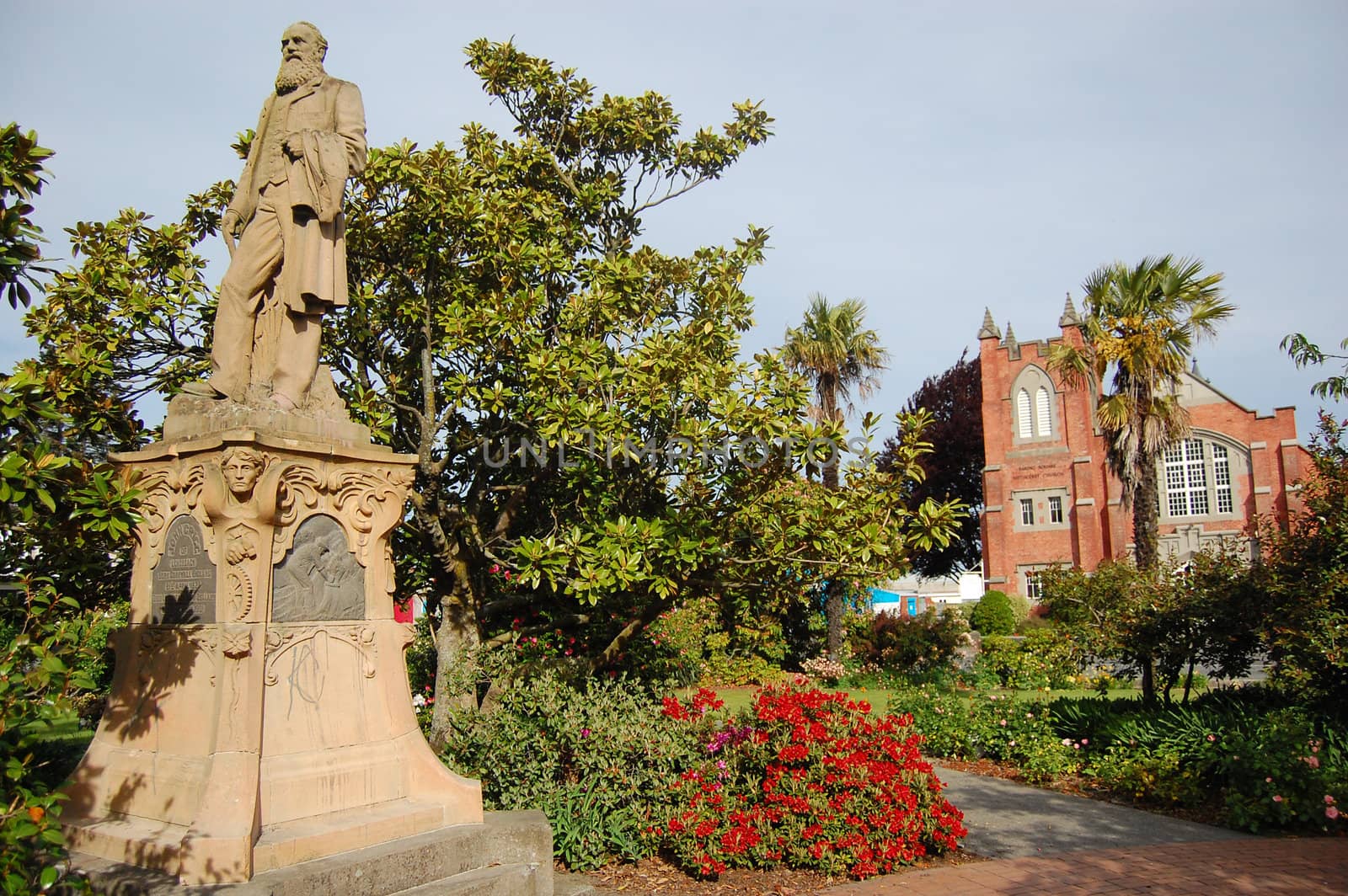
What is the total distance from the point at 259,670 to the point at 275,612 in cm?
35

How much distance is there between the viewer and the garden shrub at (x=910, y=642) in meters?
22.7

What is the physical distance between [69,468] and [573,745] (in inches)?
153

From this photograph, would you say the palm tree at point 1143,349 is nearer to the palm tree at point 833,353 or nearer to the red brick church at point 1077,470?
the palm tree at point 833,353

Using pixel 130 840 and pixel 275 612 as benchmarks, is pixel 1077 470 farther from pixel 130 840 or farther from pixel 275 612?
pixel 130 840

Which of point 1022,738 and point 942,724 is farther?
point 942,724

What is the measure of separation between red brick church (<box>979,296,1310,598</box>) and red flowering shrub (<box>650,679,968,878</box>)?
3565 centimetres

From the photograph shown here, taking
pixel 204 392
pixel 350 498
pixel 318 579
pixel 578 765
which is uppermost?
Answer: pixel 204 392

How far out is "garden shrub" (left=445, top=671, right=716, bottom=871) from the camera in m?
6.73

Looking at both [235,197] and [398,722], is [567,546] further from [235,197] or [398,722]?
[235,197]

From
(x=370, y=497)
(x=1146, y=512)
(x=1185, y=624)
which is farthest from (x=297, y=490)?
(x=1146, y=512)

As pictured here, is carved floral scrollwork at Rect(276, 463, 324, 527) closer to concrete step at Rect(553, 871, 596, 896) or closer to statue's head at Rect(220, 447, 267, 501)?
statue's head at Rect(220, 447, 267, 501)

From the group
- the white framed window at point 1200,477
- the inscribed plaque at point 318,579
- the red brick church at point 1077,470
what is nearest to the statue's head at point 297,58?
the inscribed plaque at point 318,579

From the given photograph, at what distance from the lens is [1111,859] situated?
7152mm

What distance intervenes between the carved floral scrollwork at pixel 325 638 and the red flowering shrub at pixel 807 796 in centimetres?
262
